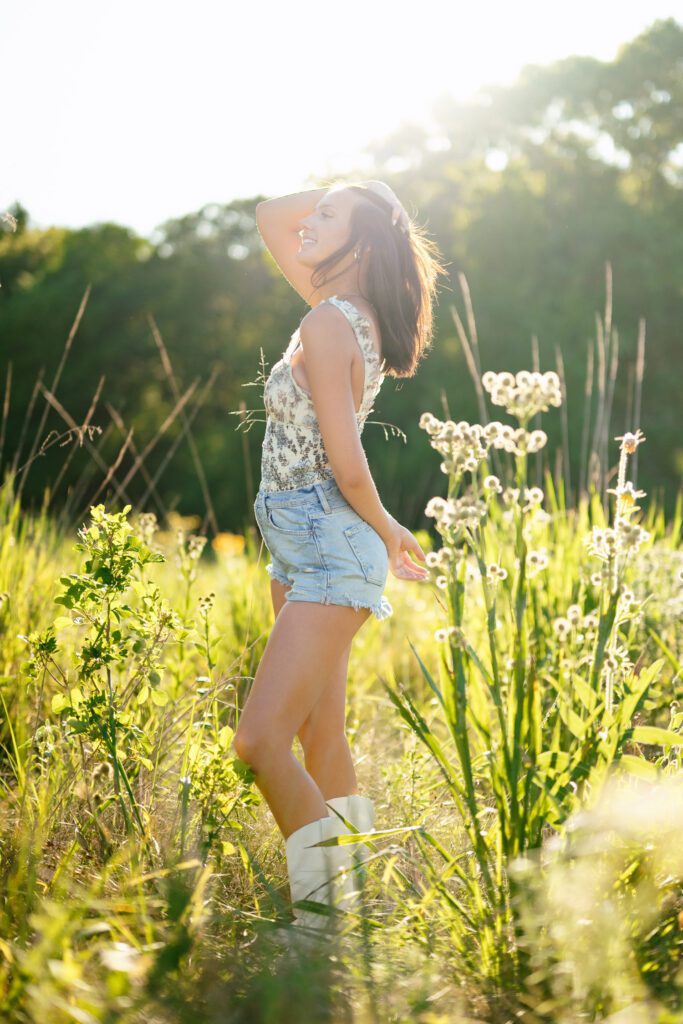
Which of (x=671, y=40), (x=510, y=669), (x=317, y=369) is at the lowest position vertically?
(x=510, y=669)

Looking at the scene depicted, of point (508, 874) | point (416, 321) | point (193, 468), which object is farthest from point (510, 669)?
point (193, 468)

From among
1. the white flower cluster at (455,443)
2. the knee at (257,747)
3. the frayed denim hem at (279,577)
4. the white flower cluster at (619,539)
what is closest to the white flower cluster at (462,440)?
the white flower cluster at (455,443)

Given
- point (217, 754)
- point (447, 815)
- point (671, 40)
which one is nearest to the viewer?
point (217, 754)

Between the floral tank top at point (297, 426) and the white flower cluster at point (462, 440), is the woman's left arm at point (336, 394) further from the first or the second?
the white flower cluster at point (462, 440)

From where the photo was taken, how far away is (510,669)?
1.93 meters

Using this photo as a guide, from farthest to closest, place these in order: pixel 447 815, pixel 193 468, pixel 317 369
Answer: pixel 193 468 < pixel 447 815 < pixel 317 369

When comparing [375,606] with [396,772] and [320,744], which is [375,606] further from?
[396,772]

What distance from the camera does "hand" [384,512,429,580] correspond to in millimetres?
2225

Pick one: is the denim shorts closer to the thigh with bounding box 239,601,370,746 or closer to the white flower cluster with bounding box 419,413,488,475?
the thigh with bounding box 239,601,370,746

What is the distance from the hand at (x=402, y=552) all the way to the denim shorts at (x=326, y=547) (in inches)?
1.4

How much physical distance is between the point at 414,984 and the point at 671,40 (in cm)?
1881

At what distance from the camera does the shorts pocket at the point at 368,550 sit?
212 centimetres

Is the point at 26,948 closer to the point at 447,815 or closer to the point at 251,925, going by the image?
the point at 251,925

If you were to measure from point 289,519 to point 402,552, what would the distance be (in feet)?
0.99
